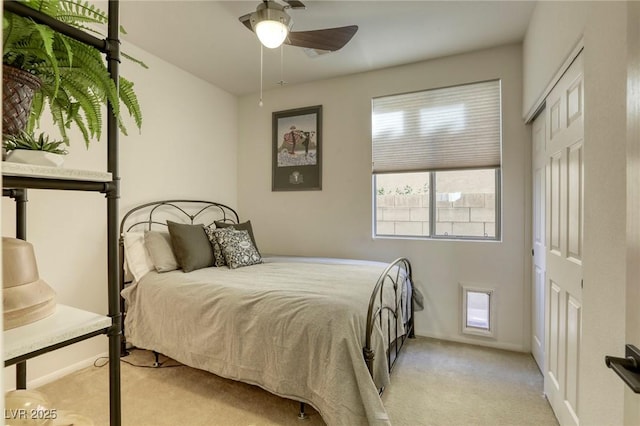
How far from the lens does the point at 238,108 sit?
13.9 ft

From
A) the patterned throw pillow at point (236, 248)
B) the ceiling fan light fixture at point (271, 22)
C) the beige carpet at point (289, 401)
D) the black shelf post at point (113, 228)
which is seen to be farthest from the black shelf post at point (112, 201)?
the patterned throw pillow at point (236, 248)

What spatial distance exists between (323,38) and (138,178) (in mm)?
2163

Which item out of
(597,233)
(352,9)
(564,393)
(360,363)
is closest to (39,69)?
(360,363)

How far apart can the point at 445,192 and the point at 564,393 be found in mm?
1938

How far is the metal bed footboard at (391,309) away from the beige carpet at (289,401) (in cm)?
31

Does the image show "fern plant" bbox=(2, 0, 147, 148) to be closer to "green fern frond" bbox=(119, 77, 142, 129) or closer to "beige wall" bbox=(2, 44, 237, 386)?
"green fern frond" bbox=(119, 77, 142, 129)

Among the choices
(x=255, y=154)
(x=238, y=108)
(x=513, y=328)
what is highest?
(x=238, y=108)

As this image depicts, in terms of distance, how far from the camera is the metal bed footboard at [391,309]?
67.8 inches

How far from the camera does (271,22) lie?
1.88 metres

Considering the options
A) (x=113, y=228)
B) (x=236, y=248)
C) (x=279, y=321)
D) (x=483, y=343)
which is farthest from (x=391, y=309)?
(x=113, y=228)

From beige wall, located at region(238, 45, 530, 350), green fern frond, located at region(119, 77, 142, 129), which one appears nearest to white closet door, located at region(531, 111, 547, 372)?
beige wall, located at region(238, 45, 530, 350)

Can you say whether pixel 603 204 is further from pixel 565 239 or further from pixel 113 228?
pixel 113 228

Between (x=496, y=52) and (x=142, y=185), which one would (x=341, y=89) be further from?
(x=142, y=185)

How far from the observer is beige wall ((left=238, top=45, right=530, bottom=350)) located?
290cm
